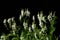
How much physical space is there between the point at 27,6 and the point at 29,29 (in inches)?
18.0

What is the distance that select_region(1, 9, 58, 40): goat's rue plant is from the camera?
288 centimetres

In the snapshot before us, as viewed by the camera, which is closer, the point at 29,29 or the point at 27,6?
the point at 29,29

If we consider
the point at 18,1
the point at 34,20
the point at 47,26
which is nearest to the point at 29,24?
the point at 34,20

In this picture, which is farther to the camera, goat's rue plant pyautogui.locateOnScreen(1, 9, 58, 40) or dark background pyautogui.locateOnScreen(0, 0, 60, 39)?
dark background pyautogui.locateOnScreen(0, 0, 60, 39)

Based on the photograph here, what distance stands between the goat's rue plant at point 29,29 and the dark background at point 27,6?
0.10 metres

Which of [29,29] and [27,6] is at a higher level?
[27,6]

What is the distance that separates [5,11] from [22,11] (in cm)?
41

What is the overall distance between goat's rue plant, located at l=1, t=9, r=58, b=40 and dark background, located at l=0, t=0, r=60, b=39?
10 centimetres

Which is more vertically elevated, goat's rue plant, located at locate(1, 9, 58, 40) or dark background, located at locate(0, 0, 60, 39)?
dark background, located at locate(0, 0, 60, 39)

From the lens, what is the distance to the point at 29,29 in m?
2.93

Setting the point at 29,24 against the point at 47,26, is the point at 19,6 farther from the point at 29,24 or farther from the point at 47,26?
the point at 47,26

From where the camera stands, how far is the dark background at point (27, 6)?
3039 millimetres

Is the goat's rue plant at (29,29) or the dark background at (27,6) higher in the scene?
the dark background at (27,6)

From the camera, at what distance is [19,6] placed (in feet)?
10.5
